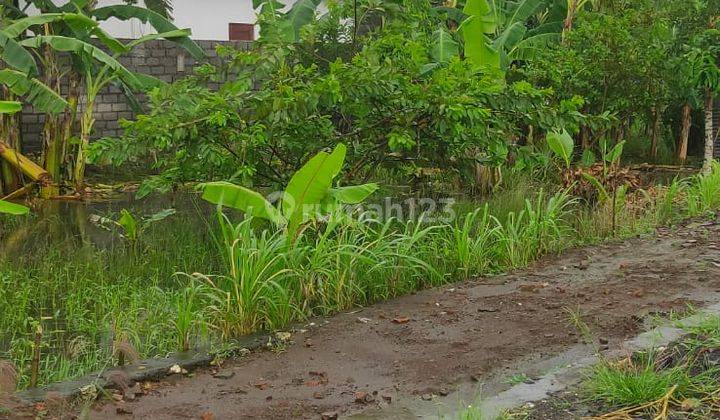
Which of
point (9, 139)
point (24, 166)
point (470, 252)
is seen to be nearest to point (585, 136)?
point (470, 252)

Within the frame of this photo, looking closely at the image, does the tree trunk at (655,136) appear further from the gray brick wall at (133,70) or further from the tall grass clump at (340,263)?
the tall grass clump at (340,263)

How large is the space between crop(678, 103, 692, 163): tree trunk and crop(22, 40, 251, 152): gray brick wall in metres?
8.22

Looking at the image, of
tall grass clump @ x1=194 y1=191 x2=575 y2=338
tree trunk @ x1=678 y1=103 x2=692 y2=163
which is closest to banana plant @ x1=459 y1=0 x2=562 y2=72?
tall grass clump @ x1=194 y1=191 x2=575 y2=338

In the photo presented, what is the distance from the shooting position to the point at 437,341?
5094mm

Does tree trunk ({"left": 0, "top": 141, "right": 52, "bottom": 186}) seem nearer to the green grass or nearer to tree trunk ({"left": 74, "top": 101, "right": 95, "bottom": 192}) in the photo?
A: tree trunk ({"left": 74, "top": 101, "right": 95, "bottom": 192})

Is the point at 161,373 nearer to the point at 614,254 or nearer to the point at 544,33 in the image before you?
the point at 614,254

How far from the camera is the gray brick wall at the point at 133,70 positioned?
14719mm

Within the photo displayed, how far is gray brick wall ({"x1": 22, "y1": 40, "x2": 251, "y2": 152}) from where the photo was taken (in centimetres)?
1472

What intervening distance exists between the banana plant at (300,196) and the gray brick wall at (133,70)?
364 inches

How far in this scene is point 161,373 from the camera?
4.51 meters

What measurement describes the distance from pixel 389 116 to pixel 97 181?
314 inches

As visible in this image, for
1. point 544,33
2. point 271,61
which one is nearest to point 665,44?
point 544,33

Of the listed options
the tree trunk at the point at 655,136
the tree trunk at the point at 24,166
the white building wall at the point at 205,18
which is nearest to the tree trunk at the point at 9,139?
the tree trunk at the point at 24,166

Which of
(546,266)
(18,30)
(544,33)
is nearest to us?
(546,266)
